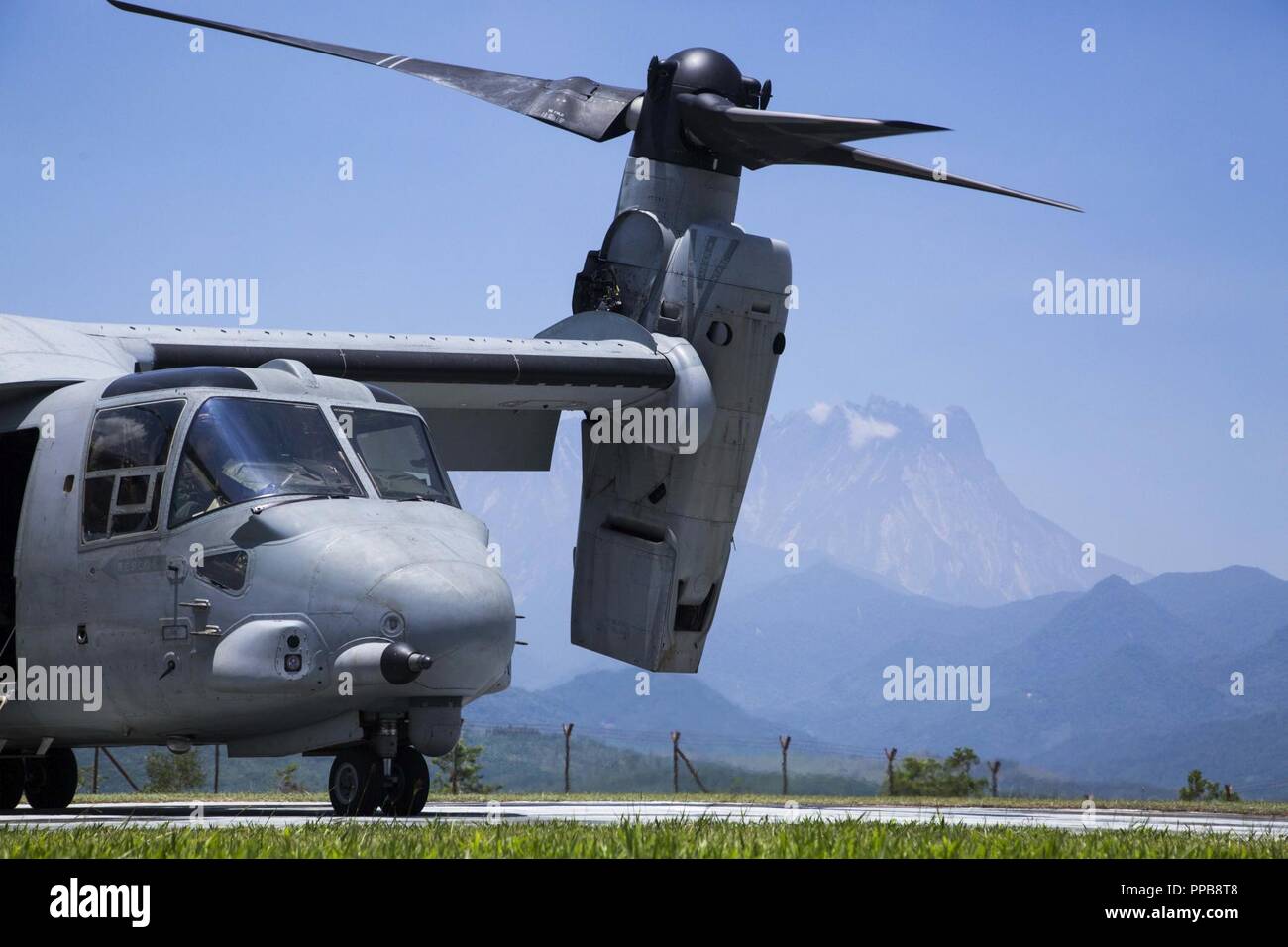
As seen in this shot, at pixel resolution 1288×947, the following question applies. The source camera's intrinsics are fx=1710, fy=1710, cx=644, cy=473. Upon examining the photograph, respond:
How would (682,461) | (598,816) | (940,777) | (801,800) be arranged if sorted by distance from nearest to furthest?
(598,816), (801,800), (682,461), (940,777)

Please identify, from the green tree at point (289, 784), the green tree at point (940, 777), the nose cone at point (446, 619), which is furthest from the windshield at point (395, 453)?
the green tree at point (940, 777)

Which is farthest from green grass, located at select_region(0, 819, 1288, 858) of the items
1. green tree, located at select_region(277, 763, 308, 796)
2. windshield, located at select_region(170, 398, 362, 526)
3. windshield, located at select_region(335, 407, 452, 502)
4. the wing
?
green tree, located at select_region(277, 763, 308, 796)

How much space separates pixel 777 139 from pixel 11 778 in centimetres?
1265

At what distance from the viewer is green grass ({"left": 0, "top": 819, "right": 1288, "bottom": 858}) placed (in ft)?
22.9

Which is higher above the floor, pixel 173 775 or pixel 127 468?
pixel 127 468

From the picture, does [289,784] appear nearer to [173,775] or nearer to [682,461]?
[173,775]

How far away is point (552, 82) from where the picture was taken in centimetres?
2436

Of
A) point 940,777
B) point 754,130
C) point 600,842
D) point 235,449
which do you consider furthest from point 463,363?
point 940,777

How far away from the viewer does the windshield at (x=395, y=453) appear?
1112 cm

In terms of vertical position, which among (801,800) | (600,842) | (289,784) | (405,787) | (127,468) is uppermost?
(127,468)

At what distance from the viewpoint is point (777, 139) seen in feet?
71.7

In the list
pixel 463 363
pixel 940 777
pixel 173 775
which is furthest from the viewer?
pixel 173 775

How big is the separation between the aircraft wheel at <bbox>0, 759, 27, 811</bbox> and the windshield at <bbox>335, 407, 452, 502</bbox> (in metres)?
4.49
